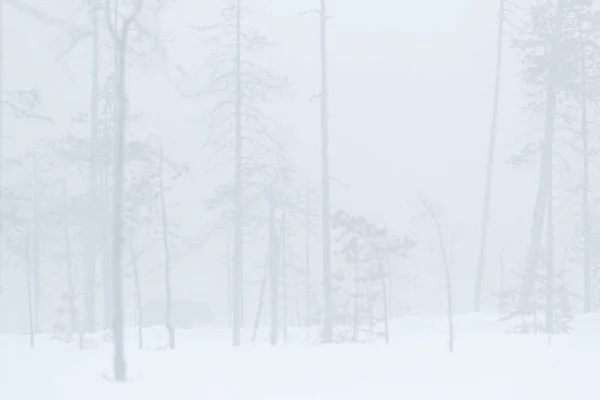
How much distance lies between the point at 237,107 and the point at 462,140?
11081cm

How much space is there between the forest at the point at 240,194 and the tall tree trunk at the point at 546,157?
0.06m

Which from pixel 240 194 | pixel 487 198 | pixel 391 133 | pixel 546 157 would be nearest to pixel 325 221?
pixel 240 194

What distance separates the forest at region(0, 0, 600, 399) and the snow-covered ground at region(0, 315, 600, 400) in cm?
83

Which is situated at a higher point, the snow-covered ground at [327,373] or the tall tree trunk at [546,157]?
the tall tree trunk at [546,157]

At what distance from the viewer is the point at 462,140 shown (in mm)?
133375

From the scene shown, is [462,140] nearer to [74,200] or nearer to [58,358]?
[74,200]

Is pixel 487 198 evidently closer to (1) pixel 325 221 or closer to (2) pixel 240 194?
(2) pixel 240 194

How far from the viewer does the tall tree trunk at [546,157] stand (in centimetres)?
2538

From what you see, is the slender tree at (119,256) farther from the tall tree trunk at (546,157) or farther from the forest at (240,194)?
the tall tree trunk at (546,157)

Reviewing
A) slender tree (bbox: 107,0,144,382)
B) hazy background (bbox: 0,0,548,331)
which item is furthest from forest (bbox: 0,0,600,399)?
hazy background (bbox: 0,0,548,331)

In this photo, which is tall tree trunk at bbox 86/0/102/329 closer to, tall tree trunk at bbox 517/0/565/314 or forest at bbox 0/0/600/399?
forest at bbox 0/0/600/399

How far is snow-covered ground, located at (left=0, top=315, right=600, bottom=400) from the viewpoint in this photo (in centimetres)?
1245

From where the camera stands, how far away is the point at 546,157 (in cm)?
2653

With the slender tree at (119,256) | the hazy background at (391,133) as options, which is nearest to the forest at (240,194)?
the slender tree at (119,256)
